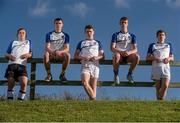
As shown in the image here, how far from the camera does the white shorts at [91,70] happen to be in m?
13.9

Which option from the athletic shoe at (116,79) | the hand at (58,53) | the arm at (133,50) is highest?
the arm at (133,50)

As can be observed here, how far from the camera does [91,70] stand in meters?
13.9

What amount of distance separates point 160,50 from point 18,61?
377cm

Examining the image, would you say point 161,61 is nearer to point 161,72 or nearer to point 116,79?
point 161,72

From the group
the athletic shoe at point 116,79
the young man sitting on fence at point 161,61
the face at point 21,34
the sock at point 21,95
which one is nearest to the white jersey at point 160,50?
the young man sitting on fence at point 161,61

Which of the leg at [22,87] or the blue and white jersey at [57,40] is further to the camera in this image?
the blue and white jersey at [57,40]

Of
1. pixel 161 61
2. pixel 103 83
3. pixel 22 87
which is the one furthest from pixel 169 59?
pixel 22 87

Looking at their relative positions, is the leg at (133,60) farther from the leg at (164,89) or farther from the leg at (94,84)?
the leg at (94,84)

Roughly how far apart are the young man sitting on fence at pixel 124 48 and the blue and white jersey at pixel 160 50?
0.49m

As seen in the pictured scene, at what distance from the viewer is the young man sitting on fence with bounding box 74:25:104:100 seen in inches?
542

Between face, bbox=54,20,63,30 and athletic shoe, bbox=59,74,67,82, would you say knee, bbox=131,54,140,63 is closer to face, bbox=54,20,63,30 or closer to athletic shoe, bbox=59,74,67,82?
athletic shoe, bbox=59,74,67,82

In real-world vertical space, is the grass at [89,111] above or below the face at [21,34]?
below

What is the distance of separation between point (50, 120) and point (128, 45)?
3.95 m

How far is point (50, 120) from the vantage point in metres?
11.2
